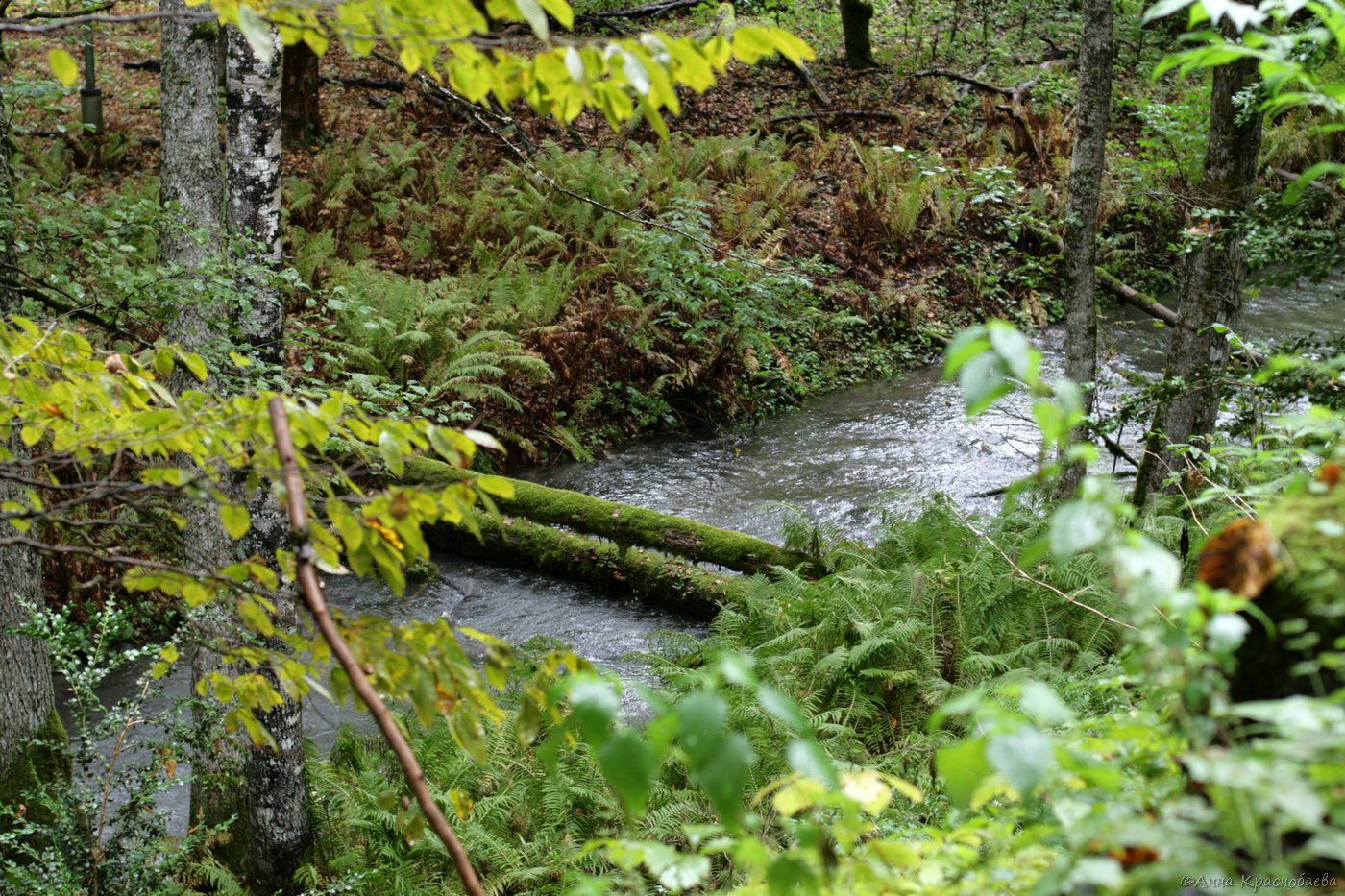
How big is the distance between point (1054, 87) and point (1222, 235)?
400 cm

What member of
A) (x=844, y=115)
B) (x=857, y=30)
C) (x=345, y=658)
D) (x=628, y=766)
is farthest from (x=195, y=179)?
(x=857, y=30)

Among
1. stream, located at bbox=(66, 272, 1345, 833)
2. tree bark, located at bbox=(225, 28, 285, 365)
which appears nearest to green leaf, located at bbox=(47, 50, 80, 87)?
tree bark, located at bbox=(225, 28, 285, 365)

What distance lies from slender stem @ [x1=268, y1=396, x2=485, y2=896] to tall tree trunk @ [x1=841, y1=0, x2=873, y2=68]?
1729 centimetres

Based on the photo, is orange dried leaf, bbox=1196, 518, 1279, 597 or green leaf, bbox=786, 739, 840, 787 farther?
orange dried leaf, bbox=1196, 518, 1279, 597

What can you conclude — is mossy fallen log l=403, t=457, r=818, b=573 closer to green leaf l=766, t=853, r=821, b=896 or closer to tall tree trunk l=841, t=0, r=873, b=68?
green leaf l=766, t=853, r=821, b=896

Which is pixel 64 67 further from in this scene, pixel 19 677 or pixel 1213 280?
pixel 1213 280

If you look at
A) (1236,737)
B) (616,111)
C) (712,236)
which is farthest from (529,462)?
(1236,737)

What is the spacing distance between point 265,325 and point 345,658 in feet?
9.70

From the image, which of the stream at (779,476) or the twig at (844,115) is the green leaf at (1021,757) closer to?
the stream at (779,476)

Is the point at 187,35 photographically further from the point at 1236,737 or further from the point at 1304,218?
the point at 1304,218

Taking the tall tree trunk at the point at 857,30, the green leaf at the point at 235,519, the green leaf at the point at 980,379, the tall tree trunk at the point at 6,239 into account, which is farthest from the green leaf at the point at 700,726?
the tall tree trunk at the point at 857,30

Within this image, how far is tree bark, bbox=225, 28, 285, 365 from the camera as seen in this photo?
11.5 ft

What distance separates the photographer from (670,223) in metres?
8.93

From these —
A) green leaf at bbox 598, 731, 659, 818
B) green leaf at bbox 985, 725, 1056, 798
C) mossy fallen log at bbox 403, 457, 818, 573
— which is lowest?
mossy fallen log at bbox 403, 457, 818, 573
